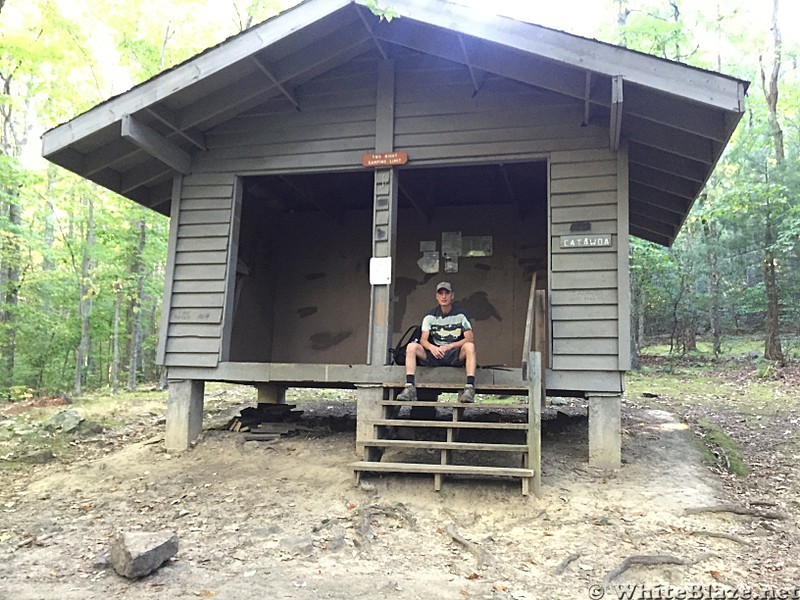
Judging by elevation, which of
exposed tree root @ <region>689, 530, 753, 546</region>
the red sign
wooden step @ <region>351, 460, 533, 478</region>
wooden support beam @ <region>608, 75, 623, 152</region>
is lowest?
exposed tree root @ <region>689, 530, 753, 546</region>

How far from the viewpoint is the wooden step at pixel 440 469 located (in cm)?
496

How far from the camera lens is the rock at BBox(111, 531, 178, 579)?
3537 mm

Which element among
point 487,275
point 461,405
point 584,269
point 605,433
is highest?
point 487,275

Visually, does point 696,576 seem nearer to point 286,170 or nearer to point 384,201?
point 384,201

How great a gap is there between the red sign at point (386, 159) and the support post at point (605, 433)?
3.28m

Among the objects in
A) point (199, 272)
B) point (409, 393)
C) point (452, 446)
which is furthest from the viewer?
point (199, 272)

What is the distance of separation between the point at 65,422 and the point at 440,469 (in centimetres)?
589

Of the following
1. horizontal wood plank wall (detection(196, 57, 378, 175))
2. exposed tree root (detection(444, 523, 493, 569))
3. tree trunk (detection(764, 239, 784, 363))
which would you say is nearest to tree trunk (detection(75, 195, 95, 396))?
horizontal wood plank wall (detection(196, 57, 378, 175))

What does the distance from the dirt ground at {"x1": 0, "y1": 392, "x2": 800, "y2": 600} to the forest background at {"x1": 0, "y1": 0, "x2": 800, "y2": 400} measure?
843cm

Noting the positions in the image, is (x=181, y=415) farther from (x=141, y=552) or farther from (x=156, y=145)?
(x=141, y=552)

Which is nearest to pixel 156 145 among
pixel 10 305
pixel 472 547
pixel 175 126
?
pixel 175 126

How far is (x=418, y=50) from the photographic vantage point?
6.41 metres

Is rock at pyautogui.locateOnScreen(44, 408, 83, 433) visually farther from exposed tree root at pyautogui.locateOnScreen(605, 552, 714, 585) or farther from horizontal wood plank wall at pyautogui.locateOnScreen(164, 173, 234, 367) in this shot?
exposed tree root at pyautogui.locateOnScreen(605, 552, 714, 585)

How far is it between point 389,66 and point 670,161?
3356 mm
